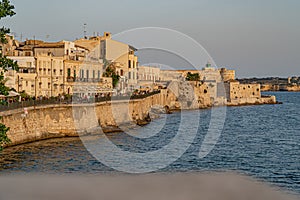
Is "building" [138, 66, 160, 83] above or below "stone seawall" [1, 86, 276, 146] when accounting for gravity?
above

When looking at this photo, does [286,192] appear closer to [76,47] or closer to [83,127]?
[83,127]

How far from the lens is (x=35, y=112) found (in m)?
44.9

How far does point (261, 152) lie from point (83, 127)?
653 inches

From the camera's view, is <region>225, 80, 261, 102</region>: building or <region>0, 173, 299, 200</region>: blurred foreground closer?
<region>0, 173, 299, 200</region>: blurred foreground

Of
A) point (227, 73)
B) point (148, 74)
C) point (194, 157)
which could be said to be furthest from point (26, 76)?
point (227, 73)

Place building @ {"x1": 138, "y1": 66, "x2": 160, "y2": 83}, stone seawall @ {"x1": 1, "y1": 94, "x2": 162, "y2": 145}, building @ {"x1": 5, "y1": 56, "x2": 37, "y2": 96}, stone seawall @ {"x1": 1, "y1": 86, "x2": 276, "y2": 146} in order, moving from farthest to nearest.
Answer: building @ {"x1": 138, "y1": 66, "x2": 160, "y2": 83} < building @ {"x1": 5, "y1": 56, "x2": 37, "y2": 96} < stone seawall @ {"x1": 1, "y1": 86, "x2": 276, "y2": 146} < stone seawall @ {"x1": 1, "y1": 94, "x2": 162, "y2": 145}

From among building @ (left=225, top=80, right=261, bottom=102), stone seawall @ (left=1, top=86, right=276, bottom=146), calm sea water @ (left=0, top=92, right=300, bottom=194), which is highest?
building @ (left=225, top=80, right=261, bottom=102)

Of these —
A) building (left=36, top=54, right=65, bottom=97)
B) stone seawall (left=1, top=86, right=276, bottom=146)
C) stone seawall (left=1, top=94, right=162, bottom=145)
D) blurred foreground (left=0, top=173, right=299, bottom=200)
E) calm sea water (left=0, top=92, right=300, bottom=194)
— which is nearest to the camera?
blurred foreground (left=0, top=173, right=299, bottom=200)

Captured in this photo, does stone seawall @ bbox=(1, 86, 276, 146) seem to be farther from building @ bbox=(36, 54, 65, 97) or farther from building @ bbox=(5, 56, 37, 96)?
building @ bbox=(5, 56, 37, 96)

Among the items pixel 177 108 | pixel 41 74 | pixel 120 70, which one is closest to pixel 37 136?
pixel 41 74

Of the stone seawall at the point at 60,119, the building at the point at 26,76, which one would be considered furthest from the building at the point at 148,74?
the building at the point at 26,76

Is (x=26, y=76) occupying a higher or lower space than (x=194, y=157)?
higher

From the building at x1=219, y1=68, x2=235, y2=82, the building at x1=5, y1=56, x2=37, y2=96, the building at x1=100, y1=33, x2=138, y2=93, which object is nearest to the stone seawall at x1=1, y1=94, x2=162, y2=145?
the building at x1=5, y1=56, x2=37, y2=96

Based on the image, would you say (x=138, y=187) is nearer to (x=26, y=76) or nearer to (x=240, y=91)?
(x=26, y=76)
